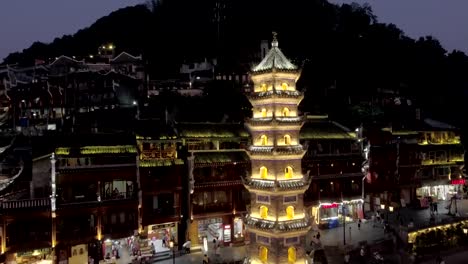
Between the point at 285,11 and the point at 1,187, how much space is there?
7665 cm

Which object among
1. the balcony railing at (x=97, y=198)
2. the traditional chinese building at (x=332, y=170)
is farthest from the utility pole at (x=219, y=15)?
the balcony railing at (x=97, y=198)

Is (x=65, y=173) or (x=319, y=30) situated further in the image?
(x=319, y=30)

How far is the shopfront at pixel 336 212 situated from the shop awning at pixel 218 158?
32.3ft

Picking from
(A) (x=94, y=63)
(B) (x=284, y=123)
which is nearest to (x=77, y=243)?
(B) (x=284, y=123)

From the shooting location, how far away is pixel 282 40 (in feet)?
268

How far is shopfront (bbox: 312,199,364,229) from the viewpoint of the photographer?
1780 inches

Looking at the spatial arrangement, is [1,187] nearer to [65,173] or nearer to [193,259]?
[65,173]

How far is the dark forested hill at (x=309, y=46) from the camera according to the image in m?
74.0

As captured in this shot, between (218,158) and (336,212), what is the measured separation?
15.2m

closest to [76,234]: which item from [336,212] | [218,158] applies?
[218,158]

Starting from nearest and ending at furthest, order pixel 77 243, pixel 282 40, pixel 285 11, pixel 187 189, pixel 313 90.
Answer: pixel 77 243
pixel 187 189
pixel 313 90
pixel 282 40
pixel 285 11

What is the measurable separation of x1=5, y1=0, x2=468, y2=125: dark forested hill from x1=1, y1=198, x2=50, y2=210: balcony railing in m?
42.8

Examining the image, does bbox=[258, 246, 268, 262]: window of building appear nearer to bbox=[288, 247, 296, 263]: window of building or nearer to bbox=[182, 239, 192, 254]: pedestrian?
bbox=[288, 247, 296, 263]: window of building

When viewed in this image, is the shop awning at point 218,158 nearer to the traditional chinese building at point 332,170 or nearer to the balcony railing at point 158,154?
the balcony railing at point 158,154
